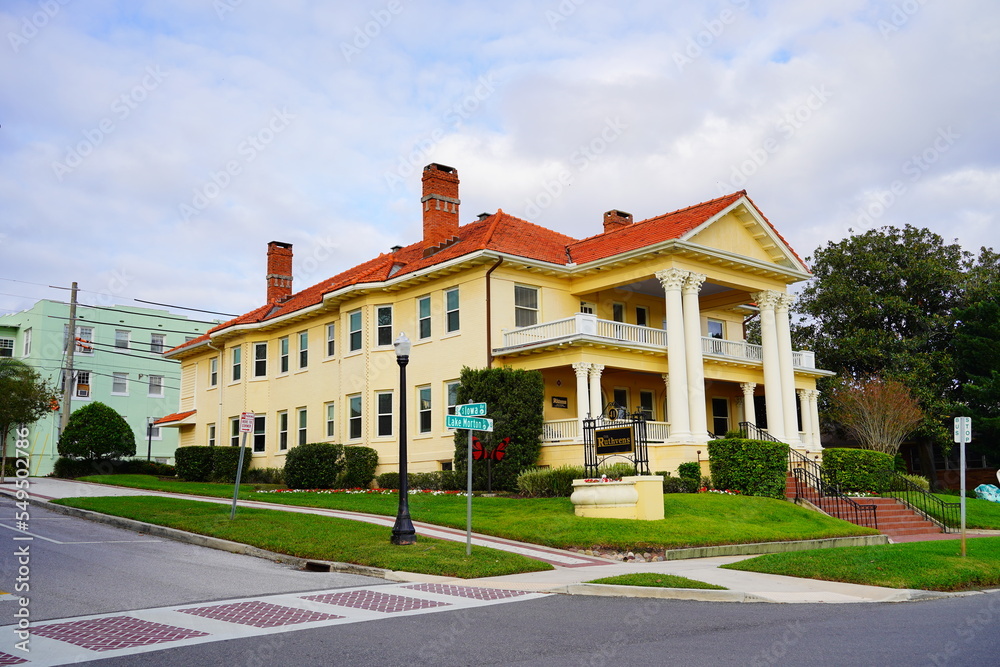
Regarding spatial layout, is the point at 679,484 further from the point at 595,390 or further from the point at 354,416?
the point at 354,416

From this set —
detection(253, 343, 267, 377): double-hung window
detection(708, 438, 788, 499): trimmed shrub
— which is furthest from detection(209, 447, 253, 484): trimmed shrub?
detection(708, 438, 788, 499): trimmed shrub

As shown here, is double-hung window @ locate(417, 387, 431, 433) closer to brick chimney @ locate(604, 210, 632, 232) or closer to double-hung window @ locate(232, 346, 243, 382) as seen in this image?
brick chimney @ locate(604, 210, 632, 232)

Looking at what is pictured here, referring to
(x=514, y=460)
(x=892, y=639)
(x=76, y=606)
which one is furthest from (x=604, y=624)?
(x=514, y=460)

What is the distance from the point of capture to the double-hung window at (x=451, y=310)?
2958cm

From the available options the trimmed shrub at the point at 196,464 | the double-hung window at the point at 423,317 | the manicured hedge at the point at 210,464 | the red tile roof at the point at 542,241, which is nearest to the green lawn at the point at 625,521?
the double-hung window at the point at 423,317

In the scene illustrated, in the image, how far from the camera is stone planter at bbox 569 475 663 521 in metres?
19.3

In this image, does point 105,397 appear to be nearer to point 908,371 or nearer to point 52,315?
point 52,315

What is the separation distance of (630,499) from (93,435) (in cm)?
2835

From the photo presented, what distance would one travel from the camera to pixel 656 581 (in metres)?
12.7

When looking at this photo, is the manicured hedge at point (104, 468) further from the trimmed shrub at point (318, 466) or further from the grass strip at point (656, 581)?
the grass strip at point (656, 581)

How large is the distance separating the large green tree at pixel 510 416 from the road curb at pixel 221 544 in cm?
955

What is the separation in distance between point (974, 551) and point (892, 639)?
992cm

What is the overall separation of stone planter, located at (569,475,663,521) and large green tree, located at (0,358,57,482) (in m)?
25.0

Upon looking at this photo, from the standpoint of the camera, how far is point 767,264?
3055 centimetres
